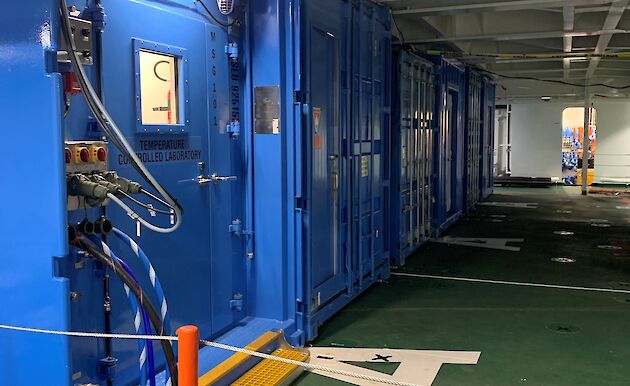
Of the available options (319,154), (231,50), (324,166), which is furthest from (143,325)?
(324,166)

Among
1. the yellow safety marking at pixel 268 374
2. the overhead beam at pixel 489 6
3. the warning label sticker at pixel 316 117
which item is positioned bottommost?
the yellow safety marking at pixel 268 374

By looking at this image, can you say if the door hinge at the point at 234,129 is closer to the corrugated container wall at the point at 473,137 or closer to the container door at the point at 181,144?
the container door at the point at 181,144

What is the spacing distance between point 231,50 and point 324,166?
1535 mm

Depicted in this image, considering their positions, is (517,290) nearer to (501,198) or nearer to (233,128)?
(233,128)

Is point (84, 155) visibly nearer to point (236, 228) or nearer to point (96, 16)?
point (96, 16)

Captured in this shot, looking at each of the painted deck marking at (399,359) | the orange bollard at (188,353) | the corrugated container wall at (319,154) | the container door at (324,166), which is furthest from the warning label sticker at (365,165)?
the orange bollard at (188,353)

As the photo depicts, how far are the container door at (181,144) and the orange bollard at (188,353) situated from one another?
1.41 m

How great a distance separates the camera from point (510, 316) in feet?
21.0

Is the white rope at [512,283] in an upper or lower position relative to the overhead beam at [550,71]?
lower

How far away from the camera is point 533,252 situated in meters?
9.64

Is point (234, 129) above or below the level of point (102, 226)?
above

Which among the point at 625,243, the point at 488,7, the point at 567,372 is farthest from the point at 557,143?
the point at 567,372

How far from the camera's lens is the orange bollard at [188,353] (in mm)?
2588

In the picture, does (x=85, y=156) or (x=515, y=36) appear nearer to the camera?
(x=85, y=156)
